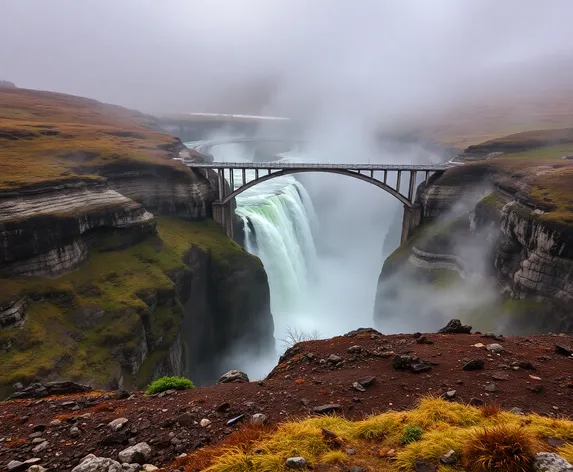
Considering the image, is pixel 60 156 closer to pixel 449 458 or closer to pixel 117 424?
pixel 117 424

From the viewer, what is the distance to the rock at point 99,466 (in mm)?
6605

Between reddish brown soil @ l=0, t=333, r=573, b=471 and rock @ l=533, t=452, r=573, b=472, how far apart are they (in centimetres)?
365

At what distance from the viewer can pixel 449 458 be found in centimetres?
542

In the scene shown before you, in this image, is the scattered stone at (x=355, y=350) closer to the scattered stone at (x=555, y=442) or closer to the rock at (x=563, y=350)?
the rock at (x=563, y=350)

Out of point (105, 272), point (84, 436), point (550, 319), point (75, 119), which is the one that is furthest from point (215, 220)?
point (75, 119)

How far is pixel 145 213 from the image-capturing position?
37250 millimetres

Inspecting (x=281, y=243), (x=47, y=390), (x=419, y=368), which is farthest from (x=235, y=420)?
(x=281, y=243)

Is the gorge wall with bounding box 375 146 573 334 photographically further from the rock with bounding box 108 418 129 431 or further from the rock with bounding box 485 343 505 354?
the rock with bounding box 108 418 129 431

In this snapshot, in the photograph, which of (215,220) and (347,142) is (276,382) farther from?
(347,142)

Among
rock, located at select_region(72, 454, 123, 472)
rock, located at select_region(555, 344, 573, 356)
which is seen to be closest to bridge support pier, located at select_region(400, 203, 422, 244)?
rock, located at select_region(555, 344, 573, 356)

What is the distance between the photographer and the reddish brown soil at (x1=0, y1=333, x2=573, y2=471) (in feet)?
25.9

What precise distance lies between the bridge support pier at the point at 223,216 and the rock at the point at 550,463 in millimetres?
47982

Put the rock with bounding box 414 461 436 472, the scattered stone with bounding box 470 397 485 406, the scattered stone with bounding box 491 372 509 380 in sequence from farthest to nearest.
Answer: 1. the scattered stone with bounding box 491 372 509 380
2. the scattered stone with bounding box 470 397 485 406
3. the rock with bounding box 414 461 436 472

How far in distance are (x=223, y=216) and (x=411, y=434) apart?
1859 inches
